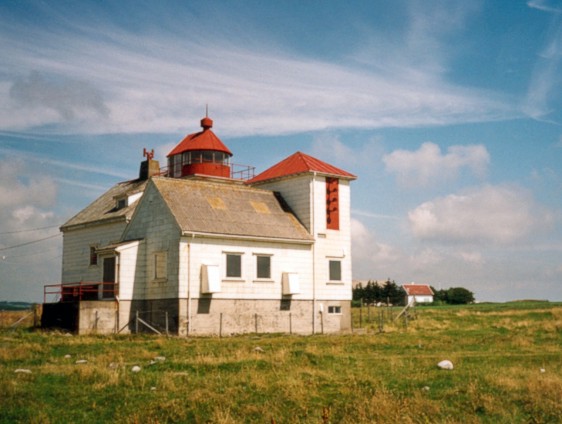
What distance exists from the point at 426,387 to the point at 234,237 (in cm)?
2052

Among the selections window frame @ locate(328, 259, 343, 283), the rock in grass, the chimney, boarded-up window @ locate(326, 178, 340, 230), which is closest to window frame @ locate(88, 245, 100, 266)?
the chimney

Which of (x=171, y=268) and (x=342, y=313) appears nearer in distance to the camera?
(x=171, y=268)

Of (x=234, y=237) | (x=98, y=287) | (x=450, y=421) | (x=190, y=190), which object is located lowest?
(x=450, y=421)

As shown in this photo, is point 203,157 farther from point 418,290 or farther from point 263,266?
point 418,290

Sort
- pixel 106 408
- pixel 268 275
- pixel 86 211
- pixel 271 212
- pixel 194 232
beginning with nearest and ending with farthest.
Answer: pixel 106 408, pixel 194 232, pixel 268 275, pixel 271 212, pixel 86 211

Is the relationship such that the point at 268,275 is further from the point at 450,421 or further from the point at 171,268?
the point at 450,421

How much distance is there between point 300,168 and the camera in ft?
135

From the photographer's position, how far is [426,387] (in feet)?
→ 52.3

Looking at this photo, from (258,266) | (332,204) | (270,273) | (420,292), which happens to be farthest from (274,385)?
(420,292)

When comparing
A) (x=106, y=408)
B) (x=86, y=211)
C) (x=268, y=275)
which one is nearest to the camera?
(x=106, y=408)

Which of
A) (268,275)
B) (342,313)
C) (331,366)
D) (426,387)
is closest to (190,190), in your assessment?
(268,275)

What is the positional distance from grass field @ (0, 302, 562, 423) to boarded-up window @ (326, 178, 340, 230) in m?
15.7

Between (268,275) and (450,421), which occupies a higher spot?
(268,275)

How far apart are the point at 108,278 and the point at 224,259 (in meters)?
6.63
